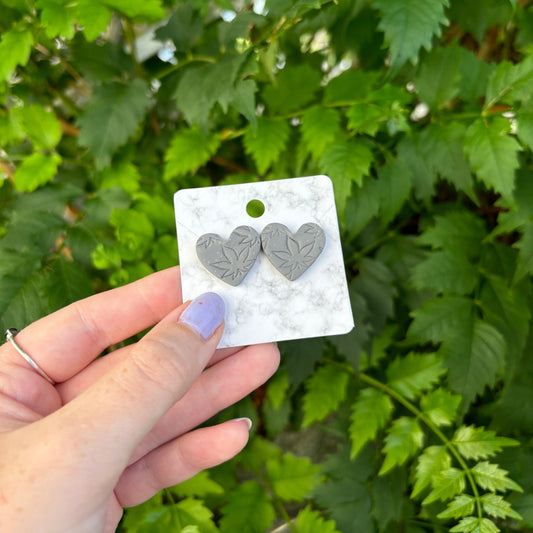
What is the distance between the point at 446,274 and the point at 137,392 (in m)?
0.74

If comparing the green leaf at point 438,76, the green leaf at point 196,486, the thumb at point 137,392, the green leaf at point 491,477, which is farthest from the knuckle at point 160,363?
the green leaf at point 438,76

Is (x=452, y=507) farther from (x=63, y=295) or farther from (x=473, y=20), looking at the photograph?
(x=473, y=20)

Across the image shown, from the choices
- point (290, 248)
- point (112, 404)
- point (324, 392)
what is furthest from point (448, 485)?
point (112, 404)

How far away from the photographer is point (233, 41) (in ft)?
3.32

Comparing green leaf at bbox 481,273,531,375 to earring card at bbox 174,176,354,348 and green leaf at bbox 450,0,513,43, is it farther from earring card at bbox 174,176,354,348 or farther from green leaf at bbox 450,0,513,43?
green leaf at bbox 450,0,513,43

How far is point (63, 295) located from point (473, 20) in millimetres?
1173

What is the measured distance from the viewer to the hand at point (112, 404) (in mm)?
570

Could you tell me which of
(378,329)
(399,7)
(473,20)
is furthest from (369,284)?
(473,20)

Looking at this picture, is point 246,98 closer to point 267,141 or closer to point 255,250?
point 267,141

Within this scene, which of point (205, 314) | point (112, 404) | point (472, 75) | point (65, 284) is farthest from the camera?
point (472, 75)

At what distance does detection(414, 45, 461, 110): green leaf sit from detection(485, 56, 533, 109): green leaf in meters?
0.09

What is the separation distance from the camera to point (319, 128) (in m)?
1.01

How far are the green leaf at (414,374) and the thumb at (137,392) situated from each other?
1.89 ft

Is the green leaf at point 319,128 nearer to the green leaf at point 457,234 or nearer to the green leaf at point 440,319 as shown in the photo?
the green leaf at point 457,234
